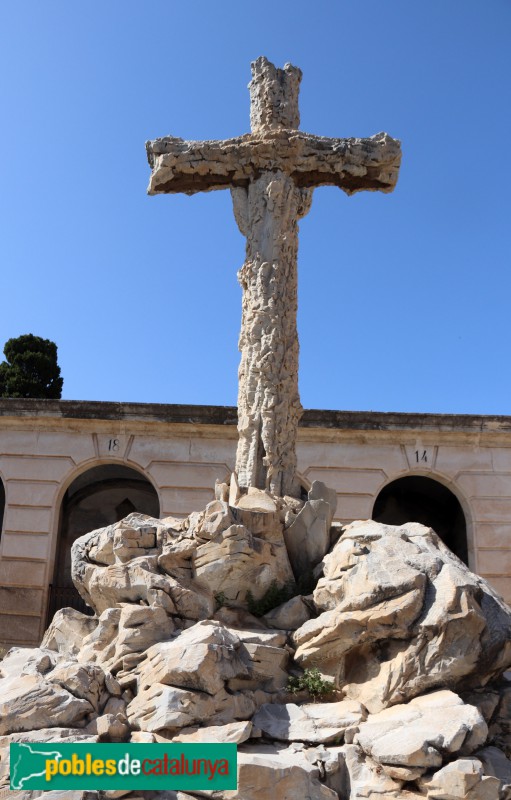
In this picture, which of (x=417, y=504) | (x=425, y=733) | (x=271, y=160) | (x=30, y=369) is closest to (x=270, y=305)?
(x=271, y=160)

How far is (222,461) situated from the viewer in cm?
1511

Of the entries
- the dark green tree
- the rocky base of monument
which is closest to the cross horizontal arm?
the rocky base of monument

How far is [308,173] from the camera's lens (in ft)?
33.7

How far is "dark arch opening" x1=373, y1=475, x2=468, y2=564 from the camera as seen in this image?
17.7 meters

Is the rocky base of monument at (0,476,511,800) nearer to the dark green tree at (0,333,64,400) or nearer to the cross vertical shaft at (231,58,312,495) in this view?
the cross vertical shaft at (231,58,312,495)

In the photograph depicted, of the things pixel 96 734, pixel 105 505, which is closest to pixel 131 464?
pixel 105 505

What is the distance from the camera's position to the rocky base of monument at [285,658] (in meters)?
5.64

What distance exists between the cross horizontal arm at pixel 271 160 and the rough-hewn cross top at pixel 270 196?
13 mm

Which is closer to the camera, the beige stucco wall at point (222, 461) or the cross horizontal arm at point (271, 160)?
the cross horizontal arm at point (271, 160)

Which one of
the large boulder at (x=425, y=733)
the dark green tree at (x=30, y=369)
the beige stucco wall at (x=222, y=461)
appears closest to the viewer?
the large boulder at (x=425, y=733)

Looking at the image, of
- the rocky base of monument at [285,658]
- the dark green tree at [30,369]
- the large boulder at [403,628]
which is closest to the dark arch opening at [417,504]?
the rocky base of monument at [285,658]

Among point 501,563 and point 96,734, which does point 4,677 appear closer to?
point 96,734

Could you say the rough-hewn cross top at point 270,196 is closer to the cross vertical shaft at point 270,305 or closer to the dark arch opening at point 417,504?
the cross vertical shaft at point 270,305

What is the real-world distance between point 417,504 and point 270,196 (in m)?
10.2
